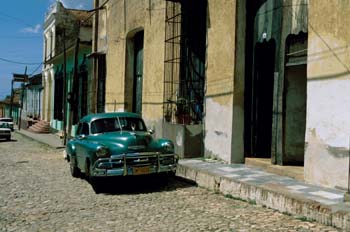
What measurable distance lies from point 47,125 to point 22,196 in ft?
98.3

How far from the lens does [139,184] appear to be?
1145 centimetres

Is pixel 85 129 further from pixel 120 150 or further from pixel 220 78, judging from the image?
pixel 220 78

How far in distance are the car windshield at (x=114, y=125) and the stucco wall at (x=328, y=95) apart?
4.21 meters

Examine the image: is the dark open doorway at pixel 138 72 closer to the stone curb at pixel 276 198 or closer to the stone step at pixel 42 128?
the stone curb at pixel 276 198

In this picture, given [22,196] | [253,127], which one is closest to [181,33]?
[253,127]

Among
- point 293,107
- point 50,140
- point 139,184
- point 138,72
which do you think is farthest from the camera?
point 50,140

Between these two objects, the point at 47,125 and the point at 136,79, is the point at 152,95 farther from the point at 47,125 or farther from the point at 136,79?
the point at 47,125

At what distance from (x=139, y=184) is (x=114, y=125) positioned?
1.54 metres

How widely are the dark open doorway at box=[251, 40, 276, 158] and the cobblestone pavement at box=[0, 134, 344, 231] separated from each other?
2451 mm

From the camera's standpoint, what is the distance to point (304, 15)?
1052 centimetres

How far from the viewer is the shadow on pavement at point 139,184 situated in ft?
34.8

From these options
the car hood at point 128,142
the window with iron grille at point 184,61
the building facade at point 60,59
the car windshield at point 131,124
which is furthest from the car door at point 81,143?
the building facade at point 60,59

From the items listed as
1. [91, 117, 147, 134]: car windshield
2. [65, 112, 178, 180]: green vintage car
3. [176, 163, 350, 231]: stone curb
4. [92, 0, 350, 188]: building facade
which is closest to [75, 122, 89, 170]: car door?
[65, 112, 178, 180]: green vintage car

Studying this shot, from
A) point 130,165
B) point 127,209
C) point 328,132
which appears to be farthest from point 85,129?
point 328,132
